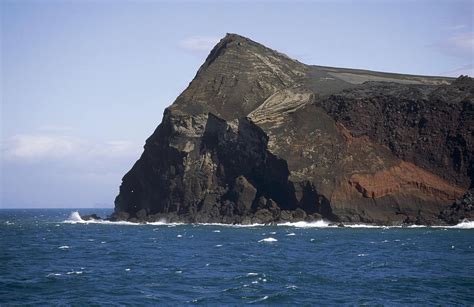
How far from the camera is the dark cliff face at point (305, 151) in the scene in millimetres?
126750

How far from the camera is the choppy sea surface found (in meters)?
47.4

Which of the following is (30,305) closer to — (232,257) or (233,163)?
(232,257)

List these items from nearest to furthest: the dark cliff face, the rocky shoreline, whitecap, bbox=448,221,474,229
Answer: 1. whitecap, bbox=448,221,474,229
2. the rocky shoreline
3. the dark cliff face

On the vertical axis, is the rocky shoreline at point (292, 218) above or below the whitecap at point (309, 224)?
above

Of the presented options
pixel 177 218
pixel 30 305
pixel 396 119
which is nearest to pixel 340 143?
pixel 396 119

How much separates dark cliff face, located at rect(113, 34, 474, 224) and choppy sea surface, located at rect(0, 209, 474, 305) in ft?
103

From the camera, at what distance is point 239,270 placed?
5956 centimetres

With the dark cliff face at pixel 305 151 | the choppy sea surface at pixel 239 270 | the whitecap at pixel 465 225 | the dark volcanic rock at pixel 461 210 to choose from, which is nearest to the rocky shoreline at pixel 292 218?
the dark volcanic rock at pixel 461 210

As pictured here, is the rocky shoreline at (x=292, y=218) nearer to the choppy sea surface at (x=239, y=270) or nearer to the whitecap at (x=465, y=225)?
the whitecap at (x=465, y=225)

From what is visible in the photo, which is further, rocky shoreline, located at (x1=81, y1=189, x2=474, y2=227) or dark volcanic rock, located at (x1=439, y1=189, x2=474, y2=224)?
rocky shoreline, located at (x1=81, y1=189, x2=474, y2=227)

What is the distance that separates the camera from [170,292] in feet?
161

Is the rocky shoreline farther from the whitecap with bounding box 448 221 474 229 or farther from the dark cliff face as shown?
the whitecap with bounding box 448 221 474 229

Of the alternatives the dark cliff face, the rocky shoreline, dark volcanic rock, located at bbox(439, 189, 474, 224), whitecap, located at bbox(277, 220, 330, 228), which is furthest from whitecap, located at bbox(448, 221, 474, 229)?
whitecap, located at bbox(277, 220, 330, 228)

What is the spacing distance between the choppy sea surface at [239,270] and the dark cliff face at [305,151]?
31.3m
